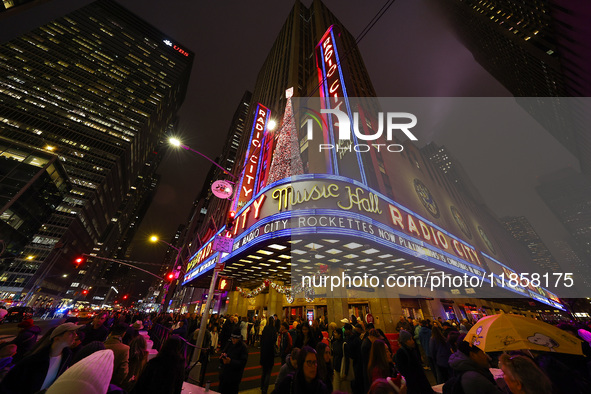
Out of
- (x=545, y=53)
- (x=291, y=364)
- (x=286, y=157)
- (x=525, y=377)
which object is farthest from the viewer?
(x=545, y=53)

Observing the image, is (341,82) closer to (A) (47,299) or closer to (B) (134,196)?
(A) (47,299)

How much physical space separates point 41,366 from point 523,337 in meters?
7.46

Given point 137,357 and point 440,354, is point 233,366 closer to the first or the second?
point 137,357

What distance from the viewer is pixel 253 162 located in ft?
69.0

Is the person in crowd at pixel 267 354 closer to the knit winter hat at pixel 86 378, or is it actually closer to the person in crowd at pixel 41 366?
the person in crowd at pixel 41 366

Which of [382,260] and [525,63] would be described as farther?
[525,63]

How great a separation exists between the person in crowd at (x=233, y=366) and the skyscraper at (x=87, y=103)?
290ft

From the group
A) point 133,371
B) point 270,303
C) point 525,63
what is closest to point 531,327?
point 133,371

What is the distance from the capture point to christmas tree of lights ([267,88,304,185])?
578 inches

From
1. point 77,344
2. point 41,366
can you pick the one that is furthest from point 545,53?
point 77,344

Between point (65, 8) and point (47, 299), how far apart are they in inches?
4628

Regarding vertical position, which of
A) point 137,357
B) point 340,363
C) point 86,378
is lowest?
point 340,363

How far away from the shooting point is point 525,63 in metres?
34.9

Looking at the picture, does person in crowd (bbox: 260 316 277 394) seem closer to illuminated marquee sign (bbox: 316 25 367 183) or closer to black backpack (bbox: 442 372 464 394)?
black backpack (bbox: 442 372 464 394)
